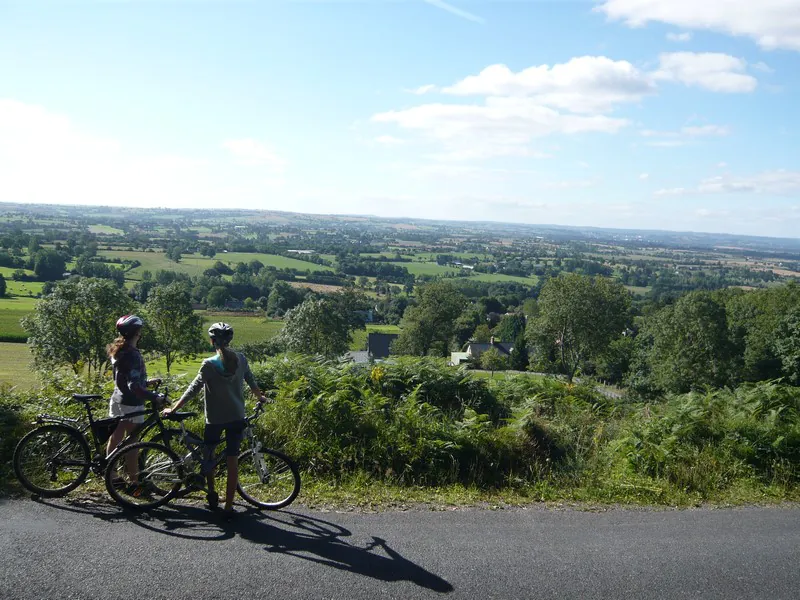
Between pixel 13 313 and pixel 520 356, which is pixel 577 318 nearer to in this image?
pixel 520 356

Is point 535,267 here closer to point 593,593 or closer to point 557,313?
point 557,313

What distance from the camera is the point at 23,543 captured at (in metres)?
4.86

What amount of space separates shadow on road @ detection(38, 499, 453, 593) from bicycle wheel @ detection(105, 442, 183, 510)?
183mm

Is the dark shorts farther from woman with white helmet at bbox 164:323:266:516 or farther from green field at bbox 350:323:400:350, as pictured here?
green field at bbox 350:323:400:350

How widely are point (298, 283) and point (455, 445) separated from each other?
287ft

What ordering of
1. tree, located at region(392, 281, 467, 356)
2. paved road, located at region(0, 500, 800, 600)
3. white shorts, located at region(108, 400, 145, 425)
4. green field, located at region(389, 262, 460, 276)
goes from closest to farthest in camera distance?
1. paved road, located at region(0, 500, 800, 600)
2. white shorts, located at region(108, 400, 145, 425)
3. tree, located at region(392, 281, 467, 356)
4. green field, located at region(389, 262, 460, 276)

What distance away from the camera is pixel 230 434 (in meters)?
5.77

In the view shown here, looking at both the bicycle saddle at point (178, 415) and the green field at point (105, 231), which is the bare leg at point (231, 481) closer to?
the bicycle saddle at point (178, 415)

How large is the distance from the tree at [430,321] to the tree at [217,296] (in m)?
28.5

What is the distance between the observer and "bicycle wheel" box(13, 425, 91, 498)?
234 inches

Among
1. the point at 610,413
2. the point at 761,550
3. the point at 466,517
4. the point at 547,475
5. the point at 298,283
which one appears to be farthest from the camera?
the point at 298,283

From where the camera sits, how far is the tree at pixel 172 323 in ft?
131

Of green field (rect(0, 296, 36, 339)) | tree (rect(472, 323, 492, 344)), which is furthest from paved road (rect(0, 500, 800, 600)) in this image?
tree (rect(472, 323, 492, 344))

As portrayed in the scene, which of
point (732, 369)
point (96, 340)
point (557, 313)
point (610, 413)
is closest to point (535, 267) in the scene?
point (557, 313)
